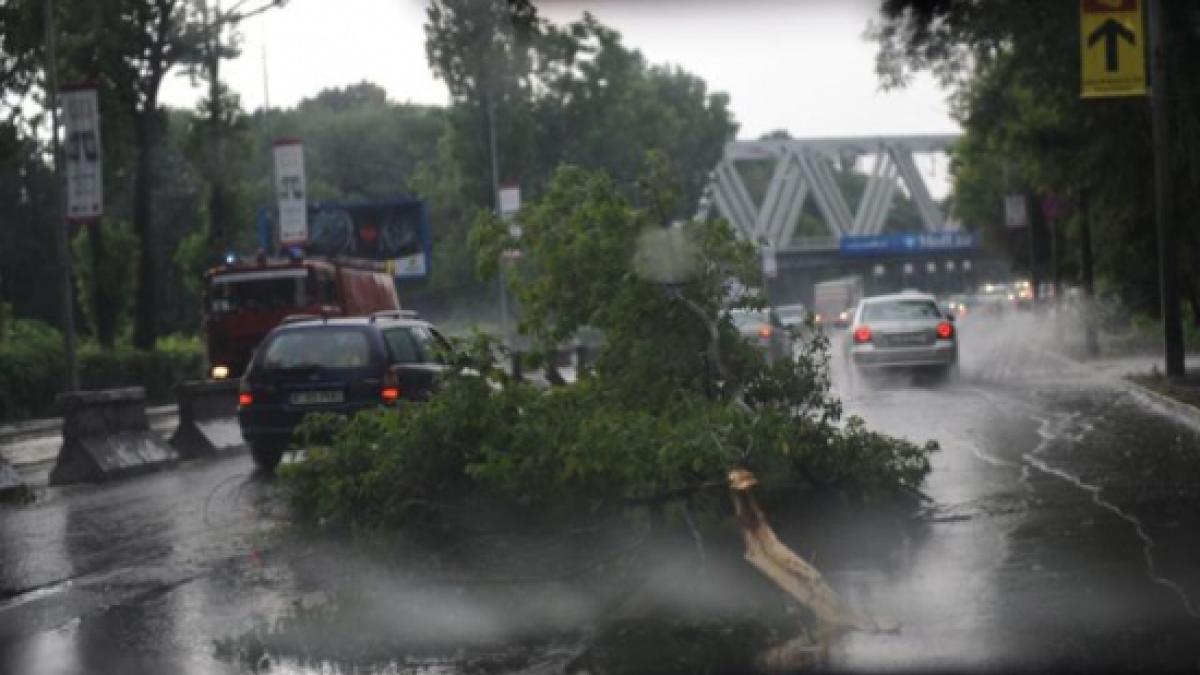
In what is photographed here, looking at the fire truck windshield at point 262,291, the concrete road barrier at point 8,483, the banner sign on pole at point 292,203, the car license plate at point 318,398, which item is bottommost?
the concrete road barrier at point 8,483

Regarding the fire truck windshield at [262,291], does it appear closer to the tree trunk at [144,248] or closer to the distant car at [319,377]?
the tree trunk at [144,248]

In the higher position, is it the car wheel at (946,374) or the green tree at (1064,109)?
the green tree at (1064,109)

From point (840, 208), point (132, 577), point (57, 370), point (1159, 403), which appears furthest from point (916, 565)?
point (840, 208)

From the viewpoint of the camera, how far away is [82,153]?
27.5 m

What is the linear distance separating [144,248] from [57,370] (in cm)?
904

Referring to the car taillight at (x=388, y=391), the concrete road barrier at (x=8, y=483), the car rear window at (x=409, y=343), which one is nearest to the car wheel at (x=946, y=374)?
the car rear window at (x=409, y=343)

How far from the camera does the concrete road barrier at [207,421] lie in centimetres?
2292

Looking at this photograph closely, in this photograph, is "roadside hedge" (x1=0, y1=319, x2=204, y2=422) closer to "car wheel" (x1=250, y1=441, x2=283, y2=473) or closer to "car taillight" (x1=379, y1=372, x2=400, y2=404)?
"car wheel" (x1=250, y1=441, x2=283, y2=473)

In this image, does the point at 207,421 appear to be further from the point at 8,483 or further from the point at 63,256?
the point at 63,256

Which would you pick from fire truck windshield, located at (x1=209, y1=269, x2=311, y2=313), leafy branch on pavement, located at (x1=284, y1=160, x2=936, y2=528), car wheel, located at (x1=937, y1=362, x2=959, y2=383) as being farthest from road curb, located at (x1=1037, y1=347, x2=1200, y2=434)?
fire truck windshield, located at (x1=209, y1=269, x2=311, y2=313)

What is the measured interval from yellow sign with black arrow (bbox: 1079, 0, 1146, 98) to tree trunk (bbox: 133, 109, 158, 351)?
1244 inches

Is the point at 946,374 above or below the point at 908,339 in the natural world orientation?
below

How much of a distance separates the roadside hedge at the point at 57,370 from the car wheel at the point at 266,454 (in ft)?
59.0

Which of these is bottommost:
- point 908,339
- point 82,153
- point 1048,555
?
point 1048,555
